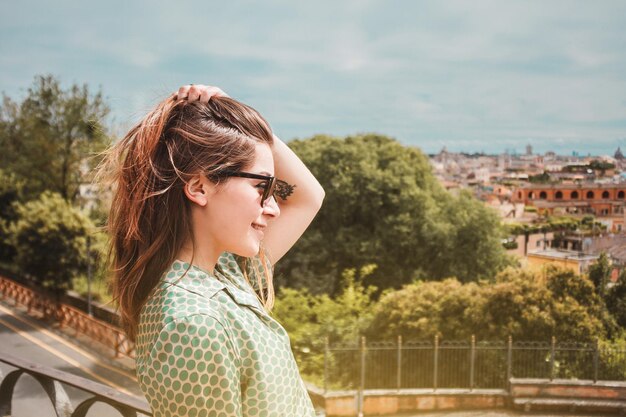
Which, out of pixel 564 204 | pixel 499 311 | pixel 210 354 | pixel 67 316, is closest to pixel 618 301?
pixel 499 311

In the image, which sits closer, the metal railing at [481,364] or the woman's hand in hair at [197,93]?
the woman's hand in hair at [197,93]

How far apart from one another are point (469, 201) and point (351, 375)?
37.5 feet

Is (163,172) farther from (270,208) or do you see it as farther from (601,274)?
(601,274)

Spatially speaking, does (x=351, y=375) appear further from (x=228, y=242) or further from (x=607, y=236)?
(x=607, y=236)

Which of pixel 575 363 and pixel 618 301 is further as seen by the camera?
pixel 618 301

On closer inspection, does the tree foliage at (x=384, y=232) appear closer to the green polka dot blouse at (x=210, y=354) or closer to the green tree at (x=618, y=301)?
the green tree at (x=618, y=301)

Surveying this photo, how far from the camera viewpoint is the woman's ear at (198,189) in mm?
959

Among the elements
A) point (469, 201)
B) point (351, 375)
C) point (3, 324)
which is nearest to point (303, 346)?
point (351, 375)

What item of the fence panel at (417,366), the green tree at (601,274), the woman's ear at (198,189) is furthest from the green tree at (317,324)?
the woman's ear at (198,189)

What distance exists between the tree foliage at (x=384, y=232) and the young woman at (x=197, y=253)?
55.4 feet

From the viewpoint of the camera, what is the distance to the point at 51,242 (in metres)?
13.9

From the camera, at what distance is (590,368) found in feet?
31.8

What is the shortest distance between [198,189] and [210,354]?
29cm

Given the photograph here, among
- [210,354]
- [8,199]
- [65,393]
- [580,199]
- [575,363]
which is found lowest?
[575,363]
